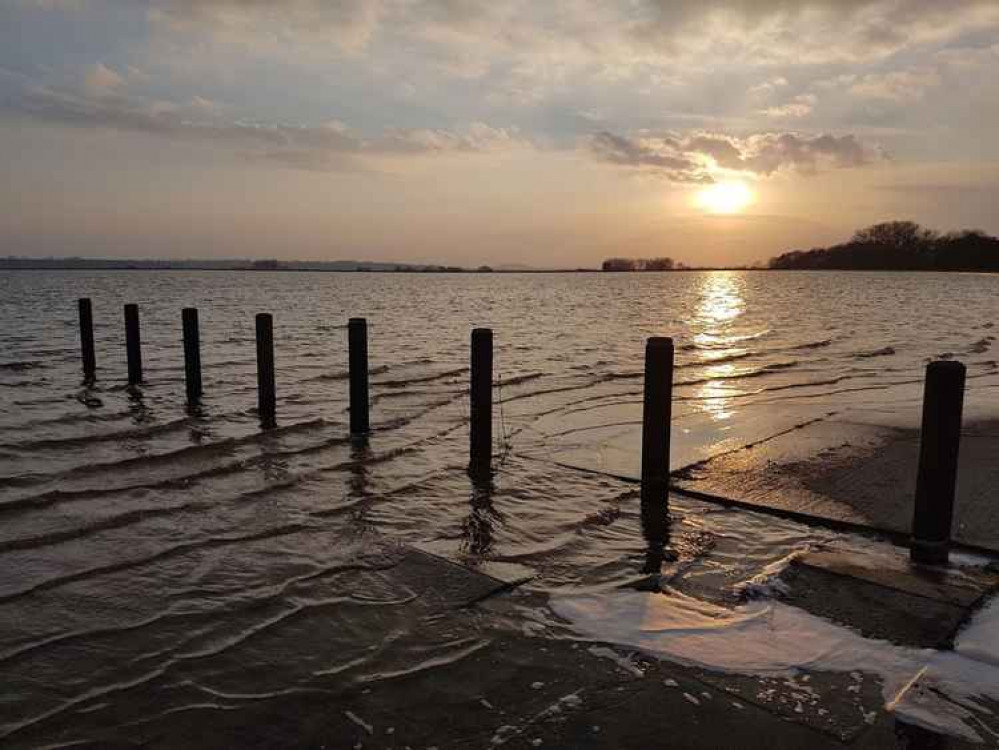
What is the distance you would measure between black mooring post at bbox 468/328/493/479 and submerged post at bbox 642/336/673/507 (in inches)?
83.0

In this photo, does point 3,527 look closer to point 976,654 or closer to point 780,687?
point 780,687

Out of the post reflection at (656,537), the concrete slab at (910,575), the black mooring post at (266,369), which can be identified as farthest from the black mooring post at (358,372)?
the concrete slab at (910,575)

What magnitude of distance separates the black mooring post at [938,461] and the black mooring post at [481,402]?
4560 millimetres

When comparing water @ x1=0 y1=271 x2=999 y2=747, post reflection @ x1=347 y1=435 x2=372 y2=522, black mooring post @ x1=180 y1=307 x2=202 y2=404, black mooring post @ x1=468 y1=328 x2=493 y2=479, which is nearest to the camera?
water @ x1=0 y1=271 x2=999 y2=747

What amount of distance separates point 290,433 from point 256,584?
5.92 metres

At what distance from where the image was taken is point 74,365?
1959 centimetres

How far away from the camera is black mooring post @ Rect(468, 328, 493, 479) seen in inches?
341

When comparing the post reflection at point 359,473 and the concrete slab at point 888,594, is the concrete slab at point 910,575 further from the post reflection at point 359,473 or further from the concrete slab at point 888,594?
the post reflection at point 359,473


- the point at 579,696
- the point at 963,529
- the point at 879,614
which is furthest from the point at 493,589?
the point at 963,529

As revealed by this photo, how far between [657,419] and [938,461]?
8.11 ft

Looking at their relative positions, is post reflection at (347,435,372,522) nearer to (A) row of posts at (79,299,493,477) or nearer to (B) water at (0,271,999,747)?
(B) water at (0,271,999,747)

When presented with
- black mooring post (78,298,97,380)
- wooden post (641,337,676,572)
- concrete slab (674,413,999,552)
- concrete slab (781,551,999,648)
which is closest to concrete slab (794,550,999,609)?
concrete slab (781,551,999,648)

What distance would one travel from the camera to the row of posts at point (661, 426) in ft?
18.2

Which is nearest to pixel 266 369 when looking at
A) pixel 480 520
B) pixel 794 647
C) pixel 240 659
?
pixel 480 520
